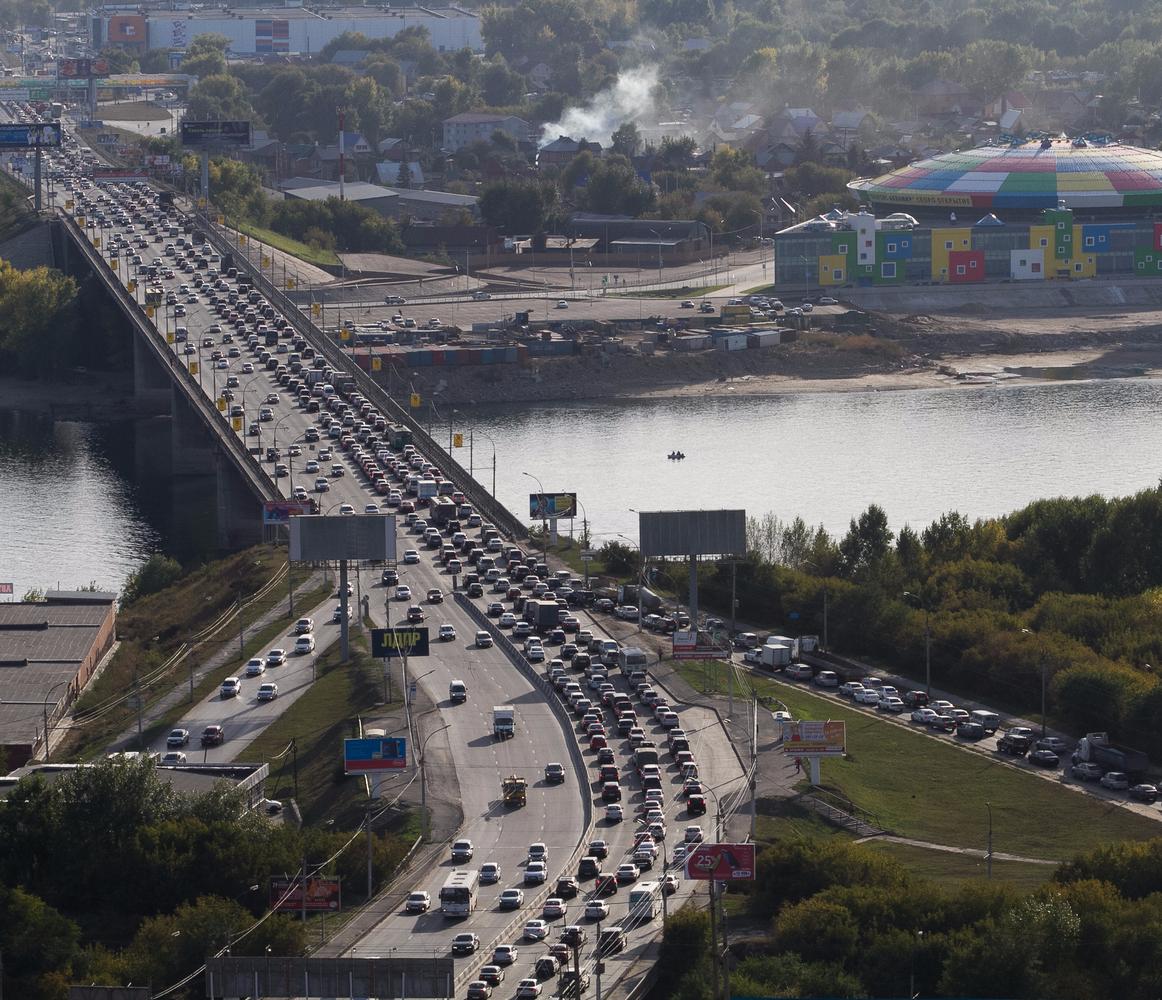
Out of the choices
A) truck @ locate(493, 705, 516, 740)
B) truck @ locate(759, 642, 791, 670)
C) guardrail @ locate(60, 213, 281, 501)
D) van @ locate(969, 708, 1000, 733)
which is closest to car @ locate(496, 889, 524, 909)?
truck @ locate(493, 705, 516, 740)

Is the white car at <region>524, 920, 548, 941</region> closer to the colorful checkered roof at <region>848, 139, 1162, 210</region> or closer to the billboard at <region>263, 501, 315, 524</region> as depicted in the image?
the billboard at <region>263, 501, 315, 524</region>

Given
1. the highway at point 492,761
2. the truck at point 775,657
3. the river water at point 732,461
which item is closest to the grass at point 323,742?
the highway at point 492,761

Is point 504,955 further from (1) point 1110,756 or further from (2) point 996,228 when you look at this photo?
(2) point 996,228

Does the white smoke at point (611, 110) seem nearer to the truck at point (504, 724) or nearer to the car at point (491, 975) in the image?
the truck at point (504, 724)

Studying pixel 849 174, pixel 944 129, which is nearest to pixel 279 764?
pixel 849 174

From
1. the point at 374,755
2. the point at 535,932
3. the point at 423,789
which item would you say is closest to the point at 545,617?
the point at 374,755
